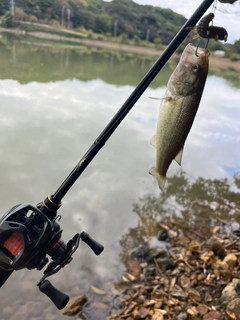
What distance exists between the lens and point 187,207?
4602 mm

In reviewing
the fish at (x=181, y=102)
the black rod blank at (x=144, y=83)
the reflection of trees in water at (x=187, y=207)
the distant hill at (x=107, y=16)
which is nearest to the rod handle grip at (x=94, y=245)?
the black rod blank at (x=144, y=83)

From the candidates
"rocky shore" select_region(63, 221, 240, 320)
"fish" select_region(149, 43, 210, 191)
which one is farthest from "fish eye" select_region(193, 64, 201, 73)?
"rocky shore" select_region(63, 221, 240, 320)

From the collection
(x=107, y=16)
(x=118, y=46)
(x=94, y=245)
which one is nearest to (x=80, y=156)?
(x=94, y=245)

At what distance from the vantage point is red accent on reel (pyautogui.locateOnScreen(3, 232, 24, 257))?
1121mm

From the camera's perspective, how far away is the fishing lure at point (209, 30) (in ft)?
3.35

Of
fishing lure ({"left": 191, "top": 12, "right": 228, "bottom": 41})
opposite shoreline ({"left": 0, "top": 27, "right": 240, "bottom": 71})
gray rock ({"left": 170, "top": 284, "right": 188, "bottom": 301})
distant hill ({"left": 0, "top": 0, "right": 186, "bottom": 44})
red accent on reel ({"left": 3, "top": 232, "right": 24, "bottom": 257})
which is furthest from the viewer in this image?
opposite shoreline ({"left": 0, "top": 27, "right": 240, "bottom": 71})

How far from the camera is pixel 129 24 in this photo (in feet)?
91.6

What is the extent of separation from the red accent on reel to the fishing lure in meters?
0.91

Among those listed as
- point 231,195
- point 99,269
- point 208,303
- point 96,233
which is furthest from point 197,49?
point 231,195

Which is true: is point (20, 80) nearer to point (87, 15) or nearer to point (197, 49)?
point (197, 49)

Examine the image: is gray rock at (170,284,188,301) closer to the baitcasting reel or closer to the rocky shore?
the rocky shore

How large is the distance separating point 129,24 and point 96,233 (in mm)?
27187

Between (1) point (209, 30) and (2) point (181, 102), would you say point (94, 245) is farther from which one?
(1) point (209, 30)

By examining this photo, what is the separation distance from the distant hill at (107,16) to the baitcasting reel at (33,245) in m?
22.1
